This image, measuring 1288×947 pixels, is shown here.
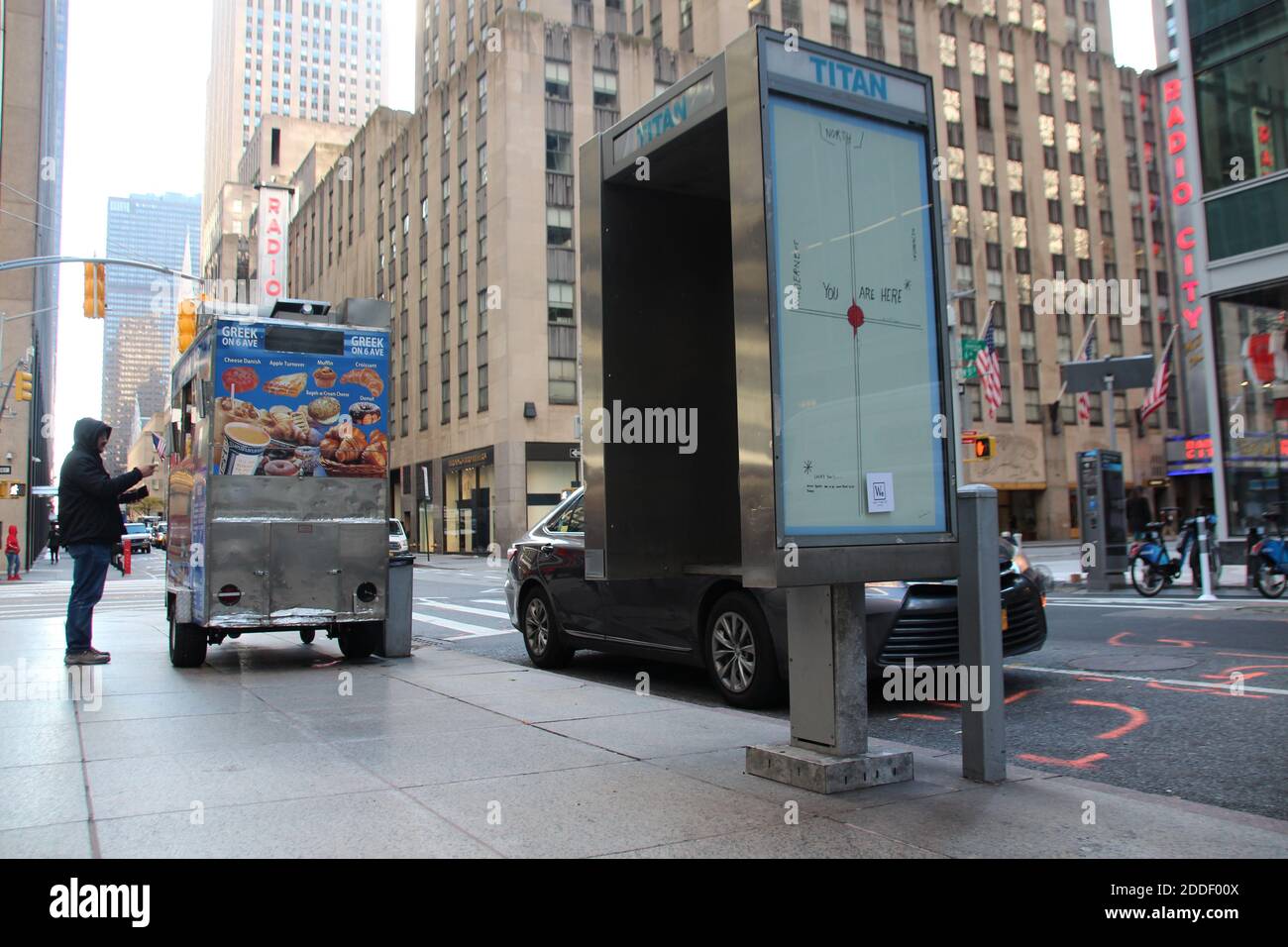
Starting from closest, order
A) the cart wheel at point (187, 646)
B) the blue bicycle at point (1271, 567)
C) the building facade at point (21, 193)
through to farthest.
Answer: the cart wheel at point (187, 646) → the blue bicycle at point (1271, 567) → the building facade at point (21, 193)

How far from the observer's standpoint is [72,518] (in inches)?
328

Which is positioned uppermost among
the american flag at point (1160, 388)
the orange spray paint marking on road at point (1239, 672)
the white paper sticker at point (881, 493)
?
the american flag at point (1160, 388)

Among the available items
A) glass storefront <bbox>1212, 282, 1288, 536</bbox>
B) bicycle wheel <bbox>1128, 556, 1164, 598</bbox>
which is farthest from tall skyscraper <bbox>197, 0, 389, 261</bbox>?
bicycle wheel <bbox>1128, 556, 1164, 598</bbox>

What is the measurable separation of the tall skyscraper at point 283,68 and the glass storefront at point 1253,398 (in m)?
162

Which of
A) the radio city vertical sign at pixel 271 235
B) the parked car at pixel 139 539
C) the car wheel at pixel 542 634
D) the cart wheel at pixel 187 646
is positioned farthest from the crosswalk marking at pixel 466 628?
the parked car at pixel 139 539

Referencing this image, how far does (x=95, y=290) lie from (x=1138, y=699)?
2024 cm

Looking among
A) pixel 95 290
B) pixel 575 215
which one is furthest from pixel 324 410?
pixel 575 215

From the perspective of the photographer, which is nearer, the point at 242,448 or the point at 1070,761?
the point at 1070,761

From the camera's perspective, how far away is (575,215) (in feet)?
142

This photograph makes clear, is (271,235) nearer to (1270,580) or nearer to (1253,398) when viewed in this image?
(1253,398)

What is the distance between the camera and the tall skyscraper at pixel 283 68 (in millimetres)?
164625

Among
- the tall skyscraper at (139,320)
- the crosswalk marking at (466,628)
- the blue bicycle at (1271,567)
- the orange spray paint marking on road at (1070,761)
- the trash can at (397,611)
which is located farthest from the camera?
the tall skyscraper at (139,320)

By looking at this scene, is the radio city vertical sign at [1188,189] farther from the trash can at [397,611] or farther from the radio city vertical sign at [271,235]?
the radio city vertical sign at [271,235]

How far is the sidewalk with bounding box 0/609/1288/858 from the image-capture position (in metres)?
3.87
